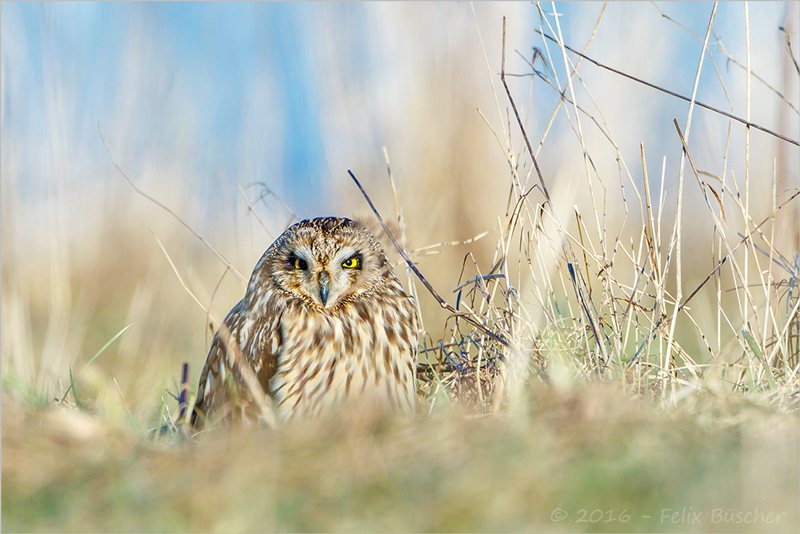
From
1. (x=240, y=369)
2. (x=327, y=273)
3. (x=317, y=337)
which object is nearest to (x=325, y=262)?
(x=327, y=273)

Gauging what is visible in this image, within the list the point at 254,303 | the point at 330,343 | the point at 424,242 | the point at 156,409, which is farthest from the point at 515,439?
the point at 424,242

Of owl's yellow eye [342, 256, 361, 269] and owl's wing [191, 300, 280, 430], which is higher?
owl's yellow eye [342, 256, 361, 269]

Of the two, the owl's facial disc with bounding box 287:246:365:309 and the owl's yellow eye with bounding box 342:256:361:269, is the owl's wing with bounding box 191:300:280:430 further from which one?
the owl's yellow eye with bounding box 342:256:361:269

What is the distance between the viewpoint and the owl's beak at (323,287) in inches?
91.7

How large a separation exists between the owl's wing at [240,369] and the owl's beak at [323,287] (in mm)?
183

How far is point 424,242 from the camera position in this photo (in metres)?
5.69

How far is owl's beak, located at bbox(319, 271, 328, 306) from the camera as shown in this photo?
2.33m

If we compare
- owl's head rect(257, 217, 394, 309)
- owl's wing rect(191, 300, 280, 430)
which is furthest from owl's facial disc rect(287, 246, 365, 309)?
owl's wing rect(191, 300, 280, 430)

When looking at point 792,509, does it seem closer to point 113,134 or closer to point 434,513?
point 434,513

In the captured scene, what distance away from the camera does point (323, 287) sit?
92.1 inches

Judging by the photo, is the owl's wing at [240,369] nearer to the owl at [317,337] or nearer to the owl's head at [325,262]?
the owl at [317,337]

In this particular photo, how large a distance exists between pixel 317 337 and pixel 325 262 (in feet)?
0.83

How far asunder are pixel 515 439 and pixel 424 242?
418cm

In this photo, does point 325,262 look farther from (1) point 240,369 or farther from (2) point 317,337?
(1) point 240,369
